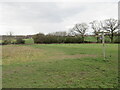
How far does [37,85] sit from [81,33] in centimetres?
4937

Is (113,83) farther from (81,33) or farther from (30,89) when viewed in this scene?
(81,33)

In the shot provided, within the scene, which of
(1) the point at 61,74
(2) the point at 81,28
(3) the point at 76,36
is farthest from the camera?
(2) the point at 81,28

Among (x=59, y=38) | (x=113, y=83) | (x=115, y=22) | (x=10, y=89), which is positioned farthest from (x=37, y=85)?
(x=115, y=22)

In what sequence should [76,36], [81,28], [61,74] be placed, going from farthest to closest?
[81,28] → [76,36] → [61,74]

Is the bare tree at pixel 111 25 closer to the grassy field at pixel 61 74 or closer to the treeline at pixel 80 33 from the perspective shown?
the treeline at pixel 80 33

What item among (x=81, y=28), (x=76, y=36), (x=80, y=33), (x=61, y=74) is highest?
(x=81, y=28)

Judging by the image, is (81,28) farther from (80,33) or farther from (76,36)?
(76,36)

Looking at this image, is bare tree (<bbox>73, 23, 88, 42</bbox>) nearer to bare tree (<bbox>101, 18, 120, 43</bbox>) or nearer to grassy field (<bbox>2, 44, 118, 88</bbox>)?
bare tree (<bbox>101, 18, 120, 43</bbox>)

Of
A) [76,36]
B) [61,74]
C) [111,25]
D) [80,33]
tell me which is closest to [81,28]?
[80,33]

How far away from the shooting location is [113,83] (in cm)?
378

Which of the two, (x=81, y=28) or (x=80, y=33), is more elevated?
(x=81, y=28)

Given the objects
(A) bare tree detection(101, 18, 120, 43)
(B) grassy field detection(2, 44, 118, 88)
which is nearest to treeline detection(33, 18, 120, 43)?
(A) bare tree detection(101, 18, 120, 43)

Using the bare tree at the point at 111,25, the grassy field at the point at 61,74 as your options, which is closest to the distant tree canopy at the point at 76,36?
the bare tree at the point at 111,25

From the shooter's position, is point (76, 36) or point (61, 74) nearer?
point (61, 74)
